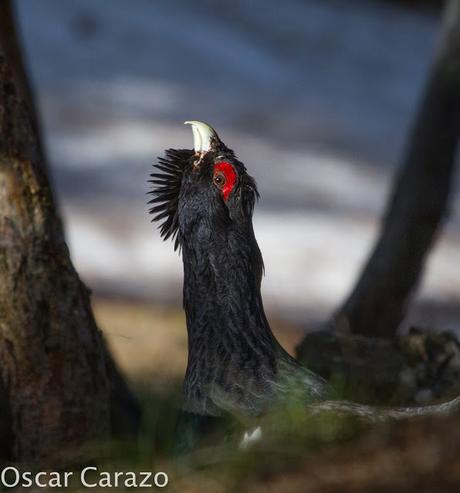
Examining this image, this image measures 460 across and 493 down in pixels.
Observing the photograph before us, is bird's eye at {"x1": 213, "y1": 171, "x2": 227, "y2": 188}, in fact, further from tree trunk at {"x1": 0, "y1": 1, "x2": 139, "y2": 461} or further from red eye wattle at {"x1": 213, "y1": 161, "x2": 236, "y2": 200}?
tree trunk at {"x1": 0, "y1": 1, "x2": 139, "y2": 461}

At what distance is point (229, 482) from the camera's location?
265 centimetres

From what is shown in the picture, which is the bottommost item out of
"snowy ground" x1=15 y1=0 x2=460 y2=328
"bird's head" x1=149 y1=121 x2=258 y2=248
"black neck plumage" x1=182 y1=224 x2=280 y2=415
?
"black neck plumage" x1=182 y1=224 x2=280 y2=415

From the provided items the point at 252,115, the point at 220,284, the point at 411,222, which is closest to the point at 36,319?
the point at 220,284

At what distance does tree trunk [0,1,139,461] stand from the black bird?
1.42ft

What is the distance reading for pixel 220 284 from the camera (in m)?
3.66

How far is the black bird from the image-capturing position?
354 centimetres

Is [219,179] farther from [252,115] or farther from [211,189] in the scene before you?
→ [252,115]

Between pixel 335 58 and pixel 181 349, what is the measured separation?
788 cm

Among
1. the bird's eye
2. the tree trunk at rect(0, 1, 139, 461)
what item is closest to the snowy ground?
the tree trunk at rect(0, 1, 139, 461)

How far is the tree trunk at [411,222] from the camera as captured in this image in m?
5.35

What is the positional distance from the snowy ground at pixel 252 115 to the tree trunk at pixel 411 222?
3042 millimetres

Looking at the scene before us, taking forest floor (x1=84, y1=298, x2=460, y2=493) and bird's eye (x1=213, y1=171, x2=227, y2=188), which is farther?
bird's eye (x1=213, y1=171, x2=227, y2=188)

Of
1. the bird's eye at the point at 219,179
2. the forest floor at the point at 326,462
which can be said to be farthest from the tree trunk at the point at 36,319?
the bird's eye at the point at 219,179

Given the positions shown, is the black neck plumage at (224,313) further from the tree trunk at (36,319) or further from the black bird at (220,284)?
the tree trunk at (36,319)
